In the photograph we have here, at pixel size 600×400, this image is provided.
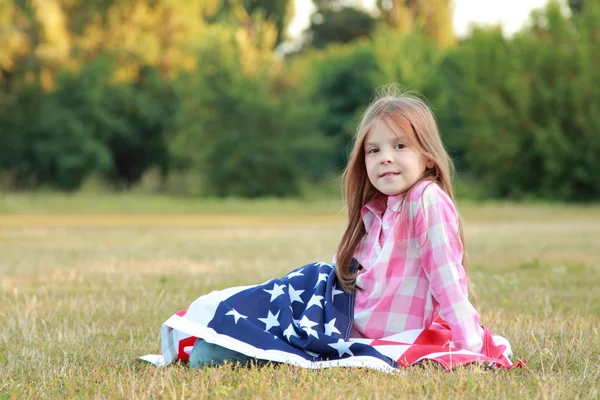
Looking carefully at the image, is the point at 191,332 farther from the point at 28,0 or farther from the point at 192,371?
the point at 28,0

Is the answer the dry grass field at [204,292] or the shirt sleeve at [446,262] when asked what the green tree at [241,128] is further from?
the shirt sleeve at [446,262]

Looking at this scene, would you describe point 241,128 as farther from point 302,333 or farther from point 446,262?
point 446,262

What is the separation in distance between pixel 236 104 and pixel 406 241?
22311 millimetres

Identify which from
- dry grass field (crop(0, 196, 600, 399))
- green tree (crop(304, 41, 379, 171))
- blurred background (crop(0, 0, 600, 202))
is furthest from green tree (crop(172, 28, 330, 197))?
dry grass field (crop(0, 196, 600, 399))

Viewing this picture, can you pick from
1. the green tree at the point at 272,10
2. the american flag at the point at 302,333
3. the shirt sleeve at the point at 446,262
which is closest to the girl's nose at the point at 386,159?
the shirt sleeve at the point at 446,262

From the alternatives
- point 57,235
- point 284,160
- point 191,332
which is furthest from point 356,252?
point 284,160

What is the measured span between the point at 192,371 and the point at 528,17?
25982 millimetres

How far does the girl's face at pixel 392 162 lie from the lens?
3.72 m

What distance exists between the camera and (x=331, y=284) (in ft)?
12.5

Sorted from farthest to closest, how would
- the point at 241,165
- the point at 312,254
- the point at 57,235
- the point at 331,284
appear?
the point at 241,165, the point at 57,235, the point at 312,254, the point at 331,284

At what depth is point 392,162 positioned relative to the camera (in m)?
3.73

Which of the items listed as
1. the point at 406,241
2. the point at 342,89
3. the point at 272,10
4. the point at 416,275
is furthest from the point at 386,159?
the point at 272,10

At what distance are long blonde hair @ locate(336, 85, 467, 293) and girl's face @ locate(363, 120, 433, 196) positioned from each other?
1.2 inches

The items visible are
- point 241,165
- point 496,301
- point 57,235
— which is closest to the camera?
point 496,301
